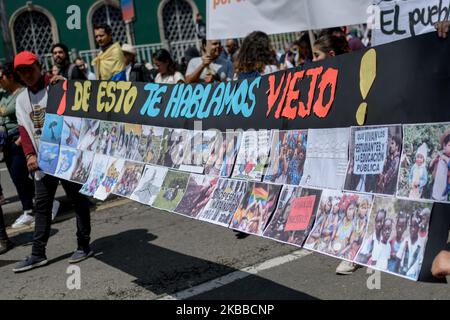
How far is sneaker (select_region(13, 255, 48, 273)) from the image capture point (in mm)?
5589

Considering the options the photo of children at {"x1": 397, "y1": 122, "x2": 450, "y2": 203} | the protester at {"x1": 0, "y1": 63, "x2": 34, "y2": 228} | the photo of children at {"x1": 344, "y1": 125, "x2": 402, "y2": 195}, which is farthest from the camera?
the protester at {"x1": 0, "y1": 63, "x2": 34, "y2": 228}

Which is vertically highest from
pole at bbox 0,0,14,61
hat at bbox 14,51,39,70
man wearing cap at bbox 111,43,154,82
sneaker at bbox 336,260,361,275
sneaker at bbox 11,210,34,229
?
pole at bbox 0,0,14,61

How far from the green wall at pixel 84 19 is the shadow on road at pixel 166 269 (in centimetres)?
1765

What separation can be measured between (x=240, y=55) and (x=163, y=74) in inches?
72.9

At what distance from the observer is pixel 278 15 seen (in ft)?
18.4

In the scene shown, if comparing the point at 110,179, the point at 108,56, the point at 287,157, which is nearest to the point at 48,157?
the point at 110,179

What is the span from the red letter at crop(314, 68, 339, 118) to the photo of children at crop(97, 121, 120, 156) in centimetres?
202

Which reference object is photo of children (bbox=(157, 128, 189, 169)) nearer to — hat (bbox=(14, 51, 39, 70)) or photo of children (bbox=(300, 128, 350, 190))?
photo of children (bbox=(300, 128, 350, 190))

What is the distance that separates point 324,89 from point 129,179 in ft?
5.64

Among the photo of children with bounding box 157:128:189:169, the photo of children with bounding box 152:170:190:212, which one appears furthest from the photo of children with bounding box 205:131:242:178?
the photo of children with bounding box 157:128:189:169

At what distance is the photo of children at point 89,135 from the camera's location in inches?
192

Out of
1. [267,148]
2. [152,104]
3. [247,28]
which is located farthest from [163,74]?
[267,148]

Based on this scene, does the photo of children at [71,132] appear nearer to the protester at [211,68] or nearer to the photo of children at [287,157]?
the protester at [211,68]

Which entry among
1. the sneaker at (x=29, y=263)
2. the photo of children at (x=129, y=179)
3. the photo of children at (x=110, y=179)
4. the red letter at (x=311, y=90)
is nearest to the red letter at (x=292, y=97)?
the red letter at (x=311, y=90)
